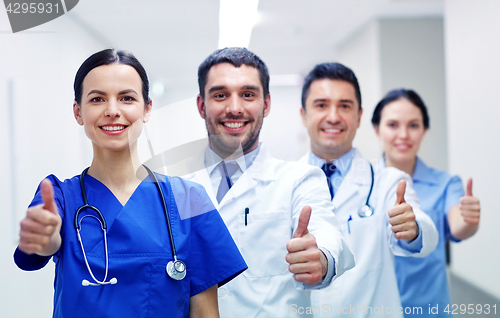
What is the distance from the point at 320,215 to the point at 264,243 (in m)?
0.16

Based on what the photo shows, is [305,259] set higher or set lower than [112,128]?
lower

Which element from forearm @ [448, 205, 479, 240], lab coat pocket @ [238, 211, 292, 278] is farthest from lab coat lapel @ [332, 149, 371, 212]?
forearm @ [448, 205, 479, 240]

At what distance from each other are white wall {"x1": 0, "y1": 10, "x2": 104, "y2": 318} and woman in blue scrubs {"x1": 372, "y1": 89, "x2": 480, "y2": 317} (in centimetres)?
119

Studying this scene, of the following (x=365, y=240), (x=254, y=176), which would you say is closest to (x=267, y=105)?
(x=254, y=176)

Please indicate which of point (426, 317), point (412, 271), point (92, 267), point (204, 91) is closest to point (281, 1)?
point (204, 91)

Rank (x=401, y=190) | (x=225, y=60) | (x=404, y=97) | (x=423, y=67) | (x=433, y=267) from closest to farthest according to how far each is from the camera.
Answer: (x=225, y=60) < (x=401, y=190) < (x=433, y=267) < (x=404, y=97) < (x=423, y=67)

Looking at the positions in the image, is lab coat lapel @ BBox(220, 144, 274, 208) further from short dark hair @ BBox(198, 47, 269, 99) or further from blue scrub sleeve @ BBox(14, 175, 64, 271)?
blue scrub sleeve @ BBox(14, 175, 64, 271)

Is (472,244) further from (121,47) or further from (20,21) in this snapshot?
(20,21)

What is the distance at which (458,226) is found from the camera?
1426mm

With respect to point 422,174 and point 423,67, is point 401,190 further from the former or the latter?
point 423,67

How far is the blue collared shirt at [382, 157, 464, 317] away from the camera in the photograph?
142cm

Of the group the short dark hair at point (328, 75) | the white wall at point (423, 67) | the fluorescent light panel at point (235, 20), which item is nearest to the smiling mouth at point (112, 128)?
the fluorescent light panel at point (235, 20)

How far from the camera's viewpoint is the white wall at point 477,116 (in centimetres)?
187

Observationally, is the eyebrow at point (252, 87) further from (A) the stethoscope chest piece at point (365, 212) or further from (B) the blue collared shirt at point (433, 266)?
(B) the blue collared shirt at point (433, 266)
